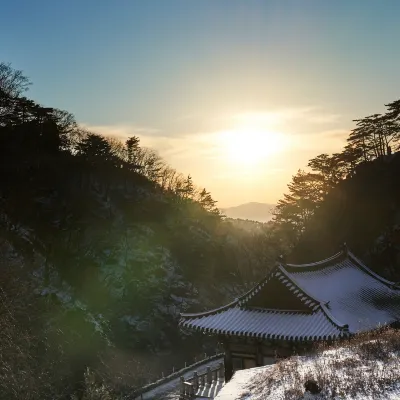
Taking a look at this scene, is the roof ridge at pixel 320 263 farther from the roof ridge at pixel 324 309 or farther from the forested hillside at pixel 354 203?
the forested hillside at pixel 354 203

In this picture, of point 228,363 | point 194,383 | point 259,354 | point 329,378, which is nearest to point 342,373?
point 329,378

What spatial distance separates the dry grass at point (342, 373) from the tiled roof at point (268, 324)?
413cm

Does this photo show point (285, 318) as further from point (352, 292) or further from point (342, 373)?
point (342, 373)

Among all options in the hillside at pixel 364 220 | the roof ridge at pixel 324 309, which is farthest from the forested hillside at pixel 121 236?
the roof ridge at pixel 324 309

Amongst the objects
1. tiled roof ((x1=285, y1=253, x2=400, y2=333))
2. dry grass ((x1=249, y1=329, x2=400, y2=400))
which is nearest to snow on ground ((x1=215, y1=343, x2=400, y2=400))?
dry grass ((x1=249, y1=329, x2=400, y2=400))

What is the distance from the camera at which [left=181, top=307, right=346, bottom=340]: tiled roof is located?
62.1 ft

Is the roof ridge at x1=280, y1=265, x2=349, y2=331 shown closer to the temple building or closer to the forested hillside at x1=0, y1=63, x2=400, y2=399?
the temple building

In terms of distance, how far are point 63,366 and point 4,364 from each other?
41.7ft

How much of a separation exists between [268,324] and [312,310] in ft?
7.70

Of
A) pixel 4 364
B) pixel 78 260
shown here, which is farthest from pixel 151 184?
pixel 4 364

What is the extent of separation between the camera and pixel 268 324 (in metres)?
20.5

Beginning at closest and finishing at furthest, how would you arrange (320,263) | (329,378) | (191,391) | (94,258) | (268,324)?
(329,378) → (268,324) → (191,391) → (320,263) → (94,258)

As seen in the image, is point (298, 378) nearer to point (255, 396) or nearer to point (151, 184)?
point (255, 396)

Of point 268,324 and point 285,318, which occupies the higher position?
point 285,318
